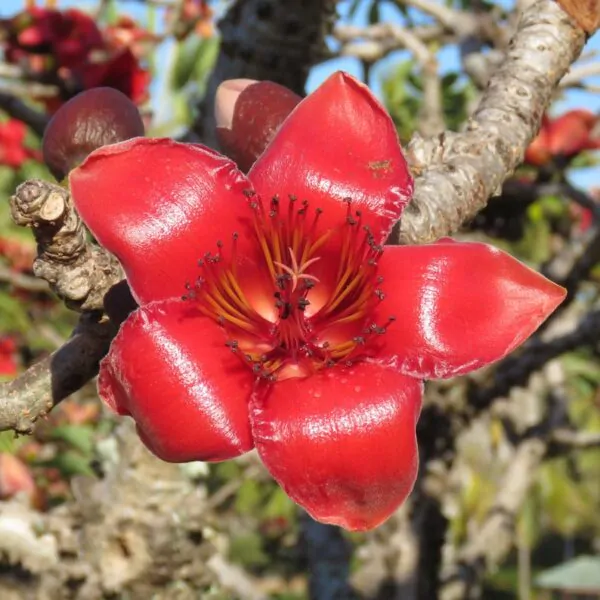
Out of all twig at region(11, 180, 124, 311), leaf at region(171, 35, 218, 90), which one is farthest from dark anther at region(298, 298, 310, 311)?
leaf at region(171, 35, 218, 90)

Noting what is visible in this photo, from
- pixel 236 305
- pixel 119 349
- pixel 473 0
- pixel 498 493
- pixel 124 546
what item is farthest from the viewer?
pixel 498 493

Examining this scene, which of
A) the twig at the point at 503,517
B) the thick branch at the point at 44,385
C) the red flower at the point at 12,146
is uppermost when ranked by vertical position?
the thick branch at the point at 44,385

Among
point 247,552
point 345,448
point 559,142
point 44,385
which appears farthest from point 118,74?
point 247,552

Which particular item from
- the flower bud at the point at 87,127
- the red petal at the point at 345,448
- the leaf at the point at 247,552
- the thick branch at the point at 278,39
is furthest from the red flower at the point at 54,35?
the leaf at the point at 247,552

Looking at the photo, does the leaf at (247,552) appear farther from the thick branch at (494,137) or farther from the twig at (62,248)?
the twig at (62,248)

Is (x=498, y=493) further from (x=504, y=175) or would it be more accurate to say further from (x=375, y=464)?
(x=375, y=464)

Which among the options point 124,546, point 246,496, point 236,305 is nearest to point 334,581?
point 124,546
